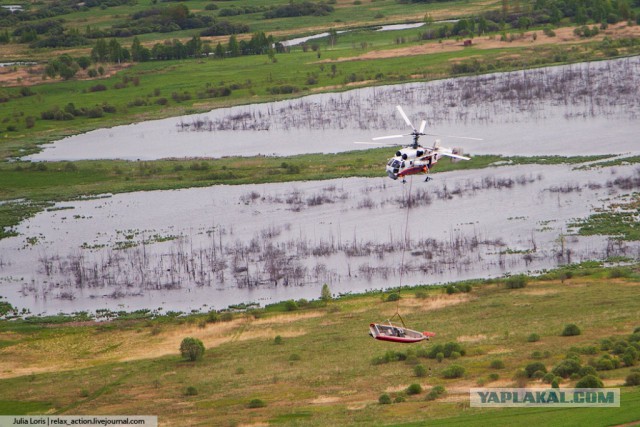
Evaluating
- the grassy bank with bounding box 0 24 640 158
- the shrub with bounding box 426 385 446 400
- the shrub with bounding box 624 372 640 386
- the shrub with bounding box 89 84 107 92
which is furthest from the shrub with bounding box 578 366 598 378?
the shrub with bounding box 89 84 107 92

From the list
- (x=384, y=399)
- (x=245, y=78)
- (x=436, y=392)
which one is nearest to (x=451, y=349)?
(x=436, y=392)

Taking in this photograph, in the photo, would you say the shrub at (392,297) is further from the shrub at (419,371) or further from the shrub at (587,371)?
the shrub at (587,371)

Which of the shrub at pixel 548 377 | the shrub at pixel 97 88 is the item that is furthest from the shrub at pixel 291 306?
the shrub at pixel 97 88

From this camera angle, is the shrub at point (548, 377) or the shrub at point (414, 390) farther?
the shrub at point (414, 390)

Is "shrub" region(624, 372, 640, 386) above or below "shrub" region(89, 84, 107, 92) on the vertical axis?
below

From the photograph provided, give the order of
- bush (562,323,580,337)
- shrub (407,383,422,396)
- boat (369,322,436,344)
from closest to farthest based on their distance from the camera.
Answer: boat (369,322,436,344) < shrub (407,383,422,396) < bush (562,323,580,337)

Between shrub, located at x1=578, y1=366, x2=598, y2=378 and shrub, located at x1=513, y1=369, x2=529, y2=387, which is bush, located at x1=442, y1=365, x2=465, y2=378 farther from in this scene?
shrub, located at x1=578, y1=366, x2=598, y2=378
